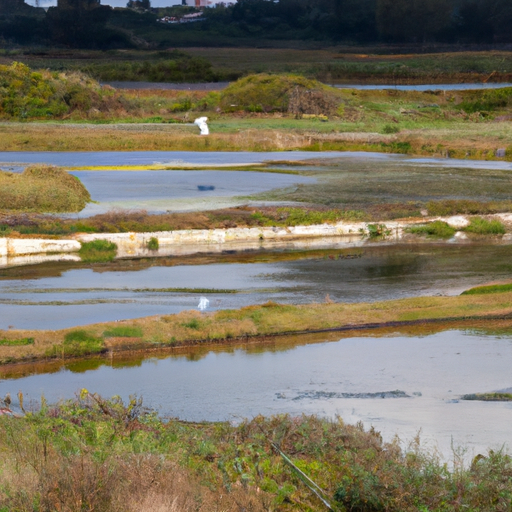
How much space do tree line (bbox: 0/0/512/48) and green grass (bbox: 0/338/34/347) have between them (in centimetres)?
10871

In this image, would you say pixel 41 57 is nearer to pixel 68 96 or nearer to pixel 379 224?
pixel 68 96

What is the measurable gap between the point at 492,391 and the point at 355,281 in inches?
336

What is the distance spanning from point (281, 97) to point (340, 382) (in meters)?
52.7

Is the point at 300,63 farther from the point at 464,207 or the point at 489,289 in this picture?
the point at 489,289

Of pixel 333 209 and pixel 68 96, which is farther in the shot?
pixel 68 96

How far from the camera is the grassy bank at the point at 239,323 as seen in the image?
664 inches

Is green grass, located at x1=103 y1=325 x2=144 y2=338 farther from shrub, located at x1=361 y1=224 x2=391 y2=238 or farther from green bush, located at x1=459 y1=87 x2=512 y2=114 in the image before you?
green bush, located at x1=459 y1=87 x2=512 y2=114

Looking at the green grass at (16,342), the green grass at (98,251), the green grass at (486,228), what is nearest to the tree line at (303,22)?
the green grass at (486,228)

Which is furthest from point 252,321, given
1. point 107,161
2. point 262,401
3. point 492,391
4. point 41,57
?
point 41,57

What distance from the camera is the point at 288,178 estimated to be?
4050cm

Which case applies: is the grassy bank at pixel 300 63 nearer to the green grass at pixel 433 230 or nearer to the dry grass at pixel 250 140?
the dry grass at pixel 250 140

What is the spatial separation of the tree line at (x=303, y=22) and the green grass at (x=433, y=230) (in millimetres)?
92996

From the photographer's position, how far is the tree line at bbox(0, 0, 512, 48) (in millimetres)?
118438

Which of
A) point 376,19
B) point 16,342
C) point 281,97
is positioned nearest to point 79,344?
point 16,342
